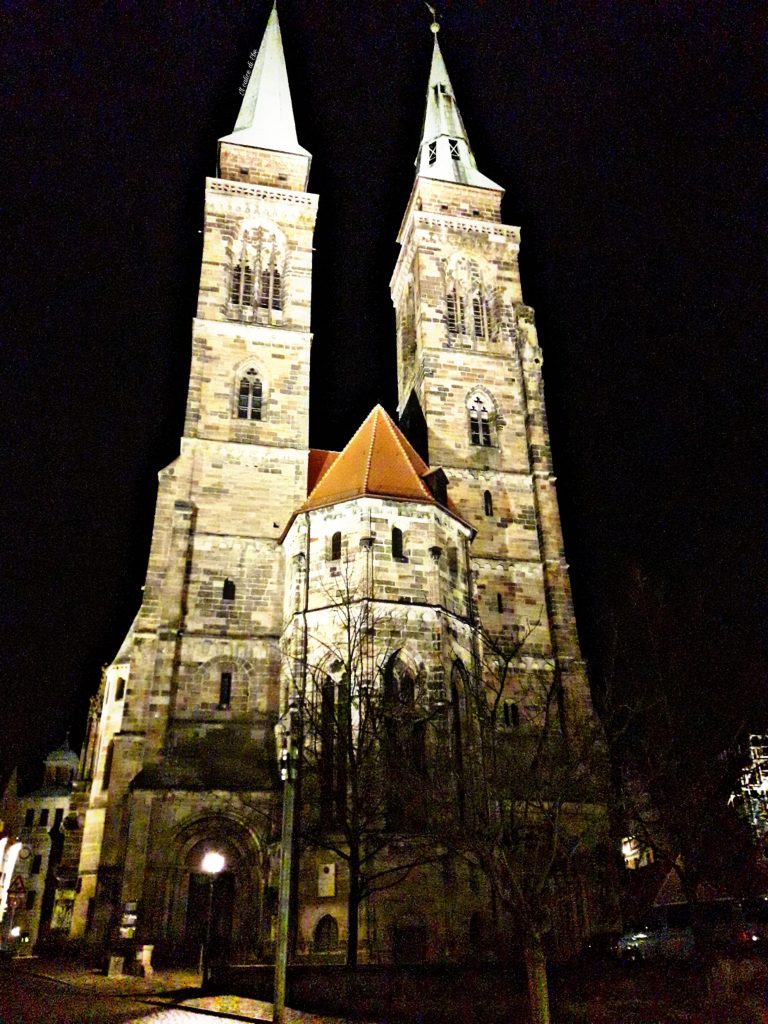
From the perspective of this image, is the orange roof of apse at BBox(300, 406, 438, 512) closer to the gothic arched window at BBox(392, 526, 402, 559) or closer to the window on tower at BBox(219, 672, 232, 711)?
the gothic arched window at BBox(392, 526, 402, 559)

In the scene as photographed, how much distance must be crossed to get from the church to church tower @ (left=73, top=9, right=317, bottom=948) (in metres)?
0.08

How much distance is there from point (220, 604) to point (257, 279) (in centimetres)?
1445

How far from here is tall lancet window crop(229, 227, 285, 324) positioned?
3159cm

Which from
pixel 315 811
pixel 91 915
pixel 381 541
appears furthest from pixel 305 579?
pixel 91 915

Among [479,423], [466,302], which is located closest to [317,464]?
[479,423]

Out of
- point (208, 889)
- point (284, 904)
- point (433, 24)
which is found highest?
point (433, 24)

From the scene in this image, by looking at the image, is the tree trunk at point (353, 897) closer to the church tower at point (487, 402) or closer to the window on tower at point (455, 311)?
the church tower at point (487, 402)

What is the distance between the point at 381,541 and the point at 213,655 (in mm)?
6503

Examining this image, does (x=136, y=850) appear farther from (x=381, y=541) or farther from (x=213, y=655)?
(x=381, y=541)

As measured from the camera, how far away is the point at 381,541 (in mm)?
23938

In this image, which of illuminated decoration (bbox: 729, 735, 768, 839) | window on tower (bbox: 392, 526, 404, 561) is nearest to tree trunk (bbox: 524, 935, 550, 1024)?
window on tower (bbox: 392, 526, 404, 561)

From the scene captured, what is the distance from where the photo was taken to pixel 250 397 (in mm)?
29656

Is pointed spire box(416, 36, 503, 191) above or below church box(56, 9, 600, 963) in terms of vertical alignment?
above

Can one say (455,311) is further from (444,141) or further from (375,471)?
(444,141)
